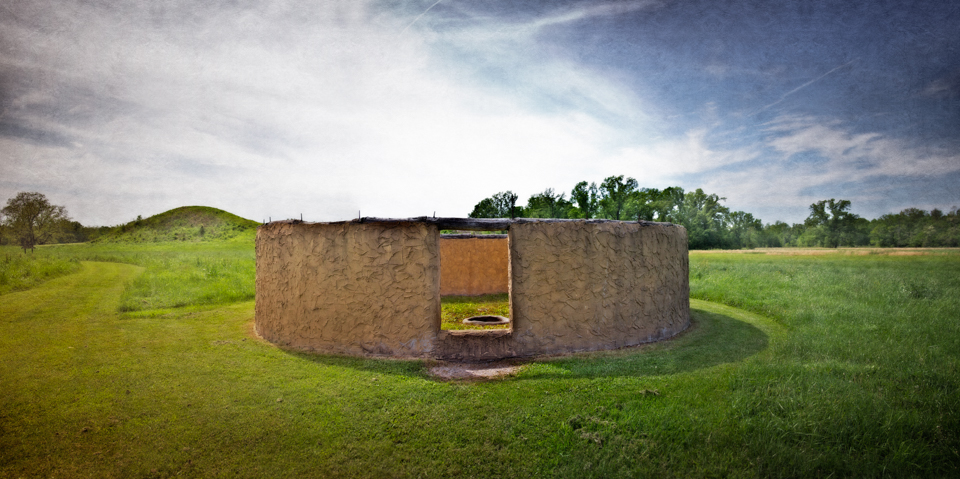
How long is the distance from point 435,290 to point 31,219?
1398cm

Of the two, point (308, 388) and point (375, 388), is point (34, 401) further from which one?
point (375, 388)

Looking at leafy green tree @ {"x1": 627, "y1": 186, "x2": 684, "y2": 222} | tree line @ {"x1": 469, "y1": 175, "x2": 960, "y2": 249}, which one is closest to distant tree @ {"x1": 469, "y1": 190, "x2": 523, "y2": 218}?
tree line @ {"x1": 469, "y1": 175, "x2": 960, "y2": 249}

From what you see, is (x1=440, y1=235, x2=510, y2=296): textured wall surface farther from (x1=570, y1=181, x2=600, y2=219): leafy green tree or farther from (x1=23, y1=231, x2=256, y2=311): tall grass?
(x1=570, y1=181, x2=600, y2=219): leafy green tree

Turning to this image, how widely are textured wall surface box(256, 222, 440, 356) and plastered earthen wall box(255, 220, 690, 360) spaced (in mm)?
14

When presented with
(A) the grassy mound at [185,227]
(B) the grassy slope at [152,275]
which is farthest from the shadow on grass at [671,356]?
(A) the grassy mound at [185,227]

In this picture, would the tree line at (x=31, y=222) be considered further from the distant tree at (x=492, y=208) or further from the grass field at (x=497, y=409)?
the distant tree at (x=492, y=208)

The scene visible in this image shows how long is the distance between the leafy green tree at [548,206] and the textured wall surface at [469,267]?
55.4 ft

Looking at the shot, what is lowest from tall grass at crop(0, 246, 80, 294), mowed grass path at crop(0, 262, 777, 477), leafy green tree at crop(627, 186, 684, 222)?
mowed grass path at crop(0, 262, 777, 477)

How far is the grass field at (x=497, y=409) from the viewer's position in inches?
120

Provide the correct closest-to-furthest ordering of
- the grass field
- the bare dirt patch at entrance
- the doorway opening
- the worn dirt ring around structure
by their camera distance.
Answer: the grass field, the bare dirt patch at entrance, the worn dirt ring around structure, the doorway opening

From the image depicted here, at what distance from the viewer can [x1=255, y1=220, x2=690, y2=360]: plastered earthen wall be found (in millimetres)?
5629

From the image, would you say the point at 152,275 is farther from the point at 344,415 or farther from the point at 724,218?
the point at 724,218

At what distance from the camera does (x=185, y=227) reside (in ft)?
121

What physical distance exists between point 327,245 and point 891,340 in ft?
28.1
